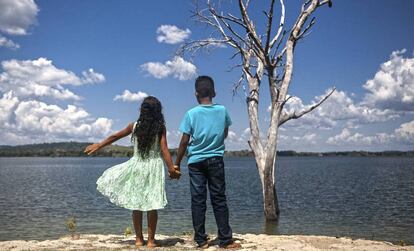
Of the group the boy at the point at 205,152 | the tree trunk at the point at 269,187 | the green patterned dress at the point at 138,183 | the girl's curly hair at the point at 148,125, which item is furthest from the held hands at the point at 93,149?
the tree trunk at the point at 269,187

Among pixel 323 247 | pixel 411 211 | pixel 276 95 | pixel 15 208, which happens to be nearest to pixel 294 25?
pixel 276 95

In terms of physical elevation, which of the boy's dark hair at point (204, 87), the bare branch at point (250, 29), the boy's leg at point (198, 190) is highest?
the bare branch at point (250, 29)

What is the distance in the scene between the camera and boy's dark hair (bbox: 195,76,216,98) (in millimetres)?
7066

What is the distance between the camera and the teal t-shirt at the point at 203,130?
273 inches

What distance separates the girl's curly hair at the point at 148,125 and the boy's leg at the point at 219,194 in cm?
93

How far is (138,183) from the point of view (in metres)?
7.21

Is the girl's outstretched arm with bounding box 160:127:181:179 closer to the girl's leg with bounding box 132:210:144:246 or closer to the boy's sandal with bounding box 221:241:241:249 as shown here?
the girl's leg with bounding box 132:210:144:246

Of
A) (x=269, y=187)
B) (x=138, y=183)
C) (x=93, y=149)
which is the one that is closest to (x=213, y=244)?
(x=138, y=183)

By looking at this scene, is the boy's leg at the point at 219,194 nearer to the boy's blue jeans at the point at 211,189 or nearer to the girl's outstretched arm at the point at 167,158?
the boy's blue jeans at the point at 211,189

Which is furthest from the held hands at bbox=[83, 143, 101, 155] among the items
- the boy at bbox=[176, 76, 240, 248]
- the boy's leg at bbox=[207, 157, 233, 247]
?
the boy's leg at bbox=[207, 157, 233, 247]

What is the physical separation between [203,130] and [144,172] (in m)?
1.13

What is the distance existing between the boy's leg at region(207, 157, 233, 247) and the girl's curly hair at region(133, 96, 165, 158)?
0.93 metres

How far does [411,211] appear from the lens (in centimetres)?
2130

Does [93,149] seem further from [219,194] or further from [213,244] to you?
[213,244]
